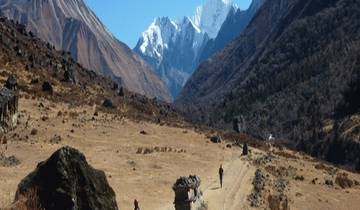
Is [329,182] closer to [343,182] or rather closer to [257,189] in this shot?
[343,182]

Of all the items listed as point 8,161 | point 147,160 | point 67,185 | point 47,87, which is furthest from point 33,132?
point 67,185

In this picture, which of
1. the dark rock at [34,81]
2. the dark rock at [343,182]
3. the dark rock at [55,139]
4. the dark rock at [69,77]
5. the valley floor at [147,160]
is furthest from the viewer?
the dark rock at [69,77]

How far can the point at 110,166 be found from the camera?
44000 millimetres

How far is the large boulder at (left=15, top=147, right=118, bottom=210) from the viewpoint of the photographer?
66.4ft

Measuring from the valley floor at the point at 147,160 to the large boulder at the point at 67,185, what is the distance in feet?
25.4

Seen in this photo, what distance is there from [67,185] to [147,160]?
94.0 feet

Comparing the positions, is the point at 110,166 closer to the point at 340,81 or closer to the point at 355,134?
the point at 355,134

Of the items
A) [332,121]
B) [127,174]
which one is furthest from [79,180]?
[332,121]

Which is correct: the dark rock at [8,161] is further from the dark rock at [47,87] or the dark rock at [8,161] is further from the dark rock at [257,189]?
the dark rock at [47,87]

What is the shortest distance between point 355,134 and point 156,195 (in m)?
83.2

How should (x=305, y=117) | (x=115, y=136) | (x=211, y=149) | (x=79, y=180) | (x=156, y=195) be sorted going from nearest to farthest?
1. (x=79, y=180)
2. (x=156, y=195)
3. (x=115, y=136)
4. (x=211, y=149)
5. (x=305, y=117)

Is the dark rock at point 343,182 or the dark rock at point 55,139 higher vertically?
the dark rock at point 55,139

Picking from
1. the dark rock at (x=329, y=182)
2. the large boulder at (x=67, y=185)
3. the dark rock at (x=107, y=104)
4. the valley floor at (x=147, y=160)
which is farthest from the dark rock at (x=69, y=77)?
the large boulder at (x=67, y=185)

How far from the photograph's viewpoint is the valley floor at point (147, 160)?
Result: 126 ft
